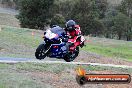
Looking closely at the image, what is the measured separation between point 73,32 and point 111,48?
143ft

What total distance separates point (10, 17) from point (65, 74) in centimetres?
7499

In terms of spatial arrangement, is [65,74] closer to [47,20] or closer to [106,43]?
[106,43]

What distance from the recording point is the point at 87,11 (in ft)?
289

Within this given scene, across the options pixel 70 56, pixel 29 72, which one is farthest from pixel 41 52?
pixel 29 72

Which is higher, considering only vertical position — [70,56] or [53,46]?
[53,46]

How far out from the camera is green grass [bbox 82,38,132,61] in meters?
53.1

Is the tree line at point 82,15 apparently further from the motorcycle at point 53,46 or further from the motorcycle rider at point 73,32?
the motorcycle at point 53,46

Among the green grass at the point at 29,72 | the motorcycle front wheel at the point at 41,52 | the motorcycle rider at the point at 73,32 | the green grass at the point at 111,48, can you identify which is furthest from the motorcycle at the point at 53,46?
the green grass at the point at 111,48

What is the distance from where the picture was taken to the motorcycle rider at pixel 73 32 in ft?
44.8

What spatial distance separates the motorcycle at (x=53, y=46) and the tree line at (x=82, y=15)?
54857 millimetres

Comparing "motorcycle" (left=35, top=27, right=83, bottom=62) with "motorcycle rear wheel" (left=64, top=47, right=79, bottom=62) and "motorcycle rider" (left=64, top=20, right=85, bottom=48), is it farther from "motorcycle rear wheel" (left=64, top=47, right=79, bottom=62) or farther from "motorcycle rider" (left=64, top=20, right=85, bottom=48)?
"motorcycle rider" (left=64, top=20, right=85, bottom=48)

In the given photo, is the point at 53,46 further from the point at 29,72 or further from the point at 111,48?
the point at 111,48

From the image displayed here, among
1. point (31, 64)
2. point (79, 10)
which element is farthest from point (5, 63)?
point (79, 10)

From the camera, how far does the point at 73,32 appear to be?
47.0 ft
